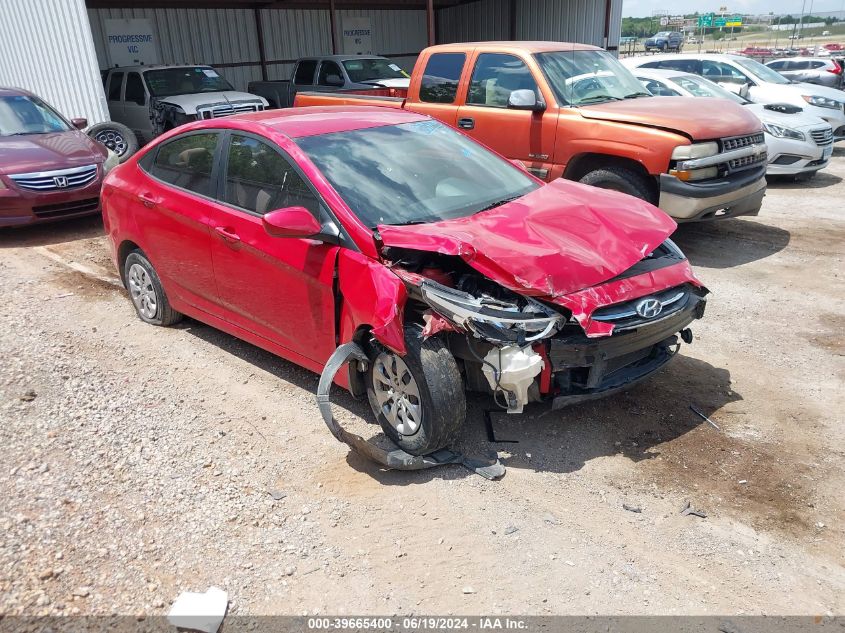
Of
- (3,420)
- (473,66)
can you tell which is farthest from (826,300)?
(3,420)

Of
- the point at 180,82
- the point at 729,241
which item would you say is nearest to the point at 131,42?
the point at 180,82

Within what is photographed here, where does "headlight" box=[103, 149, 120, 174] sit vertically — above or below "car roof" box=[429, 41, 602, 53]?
below

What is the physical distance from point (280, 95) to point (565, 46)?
9349 mm

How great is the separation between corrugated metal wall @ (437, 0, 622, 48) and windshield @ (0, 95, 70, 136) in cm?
1409

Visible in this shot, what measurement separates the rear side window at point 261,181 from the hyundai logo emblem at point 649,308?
1.85 metres

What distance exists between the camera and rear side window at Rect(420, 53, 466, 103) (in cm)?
807

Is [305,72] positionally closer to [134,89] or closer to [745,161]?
[134,89]

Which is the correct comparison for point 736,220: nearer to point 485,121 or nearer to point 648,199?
point 648,199

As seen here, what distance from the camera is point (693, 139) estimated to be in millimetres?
6570

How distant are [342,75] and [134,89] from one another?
4096mm

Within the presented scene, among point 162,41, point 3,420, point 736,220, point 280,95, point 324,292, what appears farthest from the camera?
point 162,41

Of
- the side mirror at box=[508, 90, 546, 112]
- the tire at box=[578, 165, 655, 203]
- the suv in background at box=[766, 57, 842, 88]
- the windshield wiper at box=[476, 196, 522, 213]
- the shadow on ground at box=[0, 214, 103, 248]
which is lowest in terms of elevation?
the shadow on ground at box=[0, 214, 103, 248]

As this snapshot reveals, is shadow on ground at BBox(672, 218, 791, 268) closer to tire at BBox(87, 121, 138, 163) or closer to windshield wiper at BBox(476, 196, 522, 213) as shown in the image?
windshield wiper at BBox(476, 196, 522, 213)

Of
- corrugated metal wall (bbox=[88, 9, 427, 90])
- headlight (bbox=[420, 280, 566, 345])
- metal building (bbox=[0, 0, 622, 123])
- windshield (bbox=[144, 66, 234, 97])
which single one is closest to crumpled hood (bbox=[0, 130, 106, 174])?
metal building (bbox=[0, 0, 622, 123])
